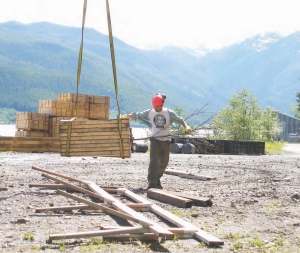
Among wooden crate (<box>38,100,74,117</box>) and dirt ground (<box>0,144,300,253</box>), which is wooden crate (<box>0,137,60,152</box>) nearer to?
dirt ground (<box>0,144,300,253</box>)

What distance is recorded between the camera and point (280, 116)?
112750 mm

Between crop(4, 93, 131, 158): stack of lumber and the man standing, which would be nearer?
the man standing

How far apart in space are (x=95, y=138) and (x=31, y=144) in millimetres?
9928

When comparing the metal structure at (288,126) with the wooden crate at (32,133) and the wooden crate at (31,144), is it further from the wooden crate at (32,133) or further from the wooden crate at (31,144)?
the wooden crate at (31,144)

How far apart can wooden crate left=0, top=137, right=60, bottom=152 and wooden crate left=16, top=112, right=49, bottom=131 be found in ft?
9.90

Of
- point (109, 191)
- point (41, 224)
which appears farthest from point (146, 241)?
point (109, 191)

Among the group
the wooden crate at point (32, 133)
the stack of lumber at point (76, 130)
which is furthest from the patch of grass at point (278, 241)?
the wooden crate at point (32, 133)

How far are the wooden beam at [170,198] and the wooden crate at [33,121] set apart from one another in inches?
661

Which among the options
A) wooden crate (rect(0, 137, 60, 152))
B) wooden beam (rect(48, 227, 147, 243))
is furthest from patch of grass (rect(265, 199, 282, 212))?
wooden crate (rect(0, 137, 60, 152))

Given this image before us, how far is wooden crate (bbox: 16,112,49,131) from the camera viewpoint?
84.7ft

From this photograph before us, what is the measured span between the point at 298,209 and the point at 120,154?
13.3ft

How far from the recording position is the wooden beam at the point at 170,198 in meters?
A: 8.91

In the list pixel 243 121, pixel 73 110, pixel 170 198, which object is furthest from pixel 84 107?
pixel 243 121

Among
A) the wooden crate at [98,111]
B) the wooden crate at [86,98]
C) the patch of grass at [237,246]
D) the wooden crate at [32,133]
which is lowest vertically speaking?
the patch of grass at [237,246]
